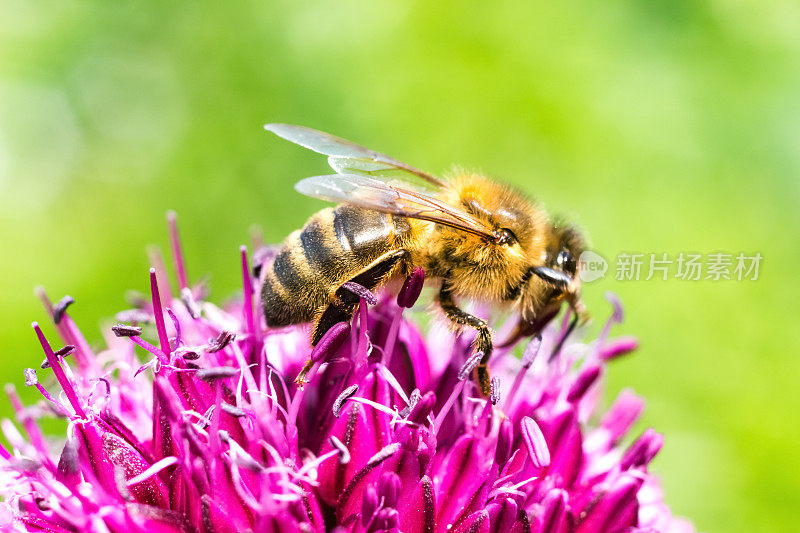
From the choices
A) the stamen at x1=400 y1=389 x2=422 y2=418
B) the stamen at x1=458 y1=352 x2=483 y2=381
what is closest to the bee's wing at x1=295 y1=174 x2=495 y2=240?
the stamen at x1=458 y1=352 x2=483 y2=381

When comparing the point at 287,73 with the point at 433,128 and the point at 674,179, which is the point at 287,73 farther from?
the point at 674,179

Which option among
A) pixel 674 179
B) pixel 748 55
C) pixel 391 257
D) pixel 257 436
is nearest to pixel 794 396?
pixel 674 179

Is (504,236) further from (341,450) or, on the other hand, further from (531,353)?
(341,450)

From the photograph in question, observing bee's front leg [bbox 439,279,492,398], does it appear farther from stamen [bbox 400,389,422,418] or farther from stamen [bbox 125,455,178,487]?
stamen [bbox 125,455,178,487]

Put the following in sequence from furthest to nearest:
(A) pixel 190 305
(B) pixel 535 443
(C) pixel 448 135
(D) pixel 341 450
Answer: (C) pixel 448 135 → (A) pixel 190 305 → (B) pixel 535 443 → (D) pixel 341 450

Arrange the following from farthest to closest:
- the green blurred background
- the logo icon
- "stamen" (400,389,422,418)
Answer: the green blurred background → the logo icon → "stamen" (400,389,422,418)

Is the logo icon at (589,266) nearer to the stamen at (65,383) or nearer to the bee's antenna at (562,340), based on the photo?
the bee's antenna at (562,340)

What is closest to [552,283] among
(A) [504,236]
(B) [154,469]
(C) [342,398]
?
(A) [504,236]
